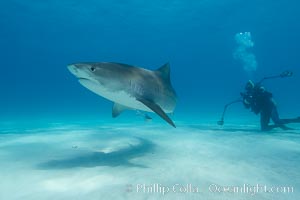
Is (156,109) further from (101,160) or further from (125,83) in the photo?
(101,160)

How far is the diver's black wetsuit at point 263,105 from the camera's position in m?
10.4

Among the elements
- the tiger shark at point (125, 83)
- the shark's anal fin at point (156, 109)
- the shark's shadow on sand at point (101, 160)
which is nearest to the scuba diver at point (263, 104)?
the tiger shark at point (125, 83)

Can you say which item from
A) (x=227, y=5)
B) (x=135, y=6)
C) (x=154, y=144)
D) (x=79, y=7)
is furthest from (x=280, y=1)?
(x=154, y=144)

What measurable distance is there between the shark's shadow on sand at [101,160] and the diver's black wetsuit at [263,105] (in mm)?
6504

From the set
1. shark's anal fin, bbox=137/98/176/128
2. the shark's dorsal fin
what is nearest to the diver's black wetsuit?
the shark's dorsal fin

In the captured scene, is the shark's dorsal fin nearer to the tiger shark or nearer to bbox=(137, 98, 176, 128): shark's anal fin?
the tiger shark

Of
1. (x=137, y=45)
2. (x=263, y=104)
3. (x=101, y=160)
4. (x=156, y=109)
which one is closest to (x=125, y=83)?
(x=156, y=109)

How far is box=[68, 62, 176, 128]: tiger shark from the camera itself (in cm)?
417

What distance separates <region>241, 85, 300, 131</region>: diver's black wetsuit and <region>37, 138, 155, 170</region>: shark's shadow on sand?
21.3 feet

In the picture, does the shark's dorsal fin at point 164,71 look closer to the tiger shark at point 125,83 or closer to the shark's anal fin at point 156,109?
the tiger shark at point 125,83

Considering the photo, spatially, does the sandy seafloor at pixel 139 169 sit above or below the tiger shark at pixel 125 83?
below

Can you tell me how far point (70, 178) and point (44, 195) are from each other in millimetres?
625

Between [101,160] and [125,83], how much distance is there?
154cm

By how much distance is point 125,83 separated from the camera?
4.73 meters
